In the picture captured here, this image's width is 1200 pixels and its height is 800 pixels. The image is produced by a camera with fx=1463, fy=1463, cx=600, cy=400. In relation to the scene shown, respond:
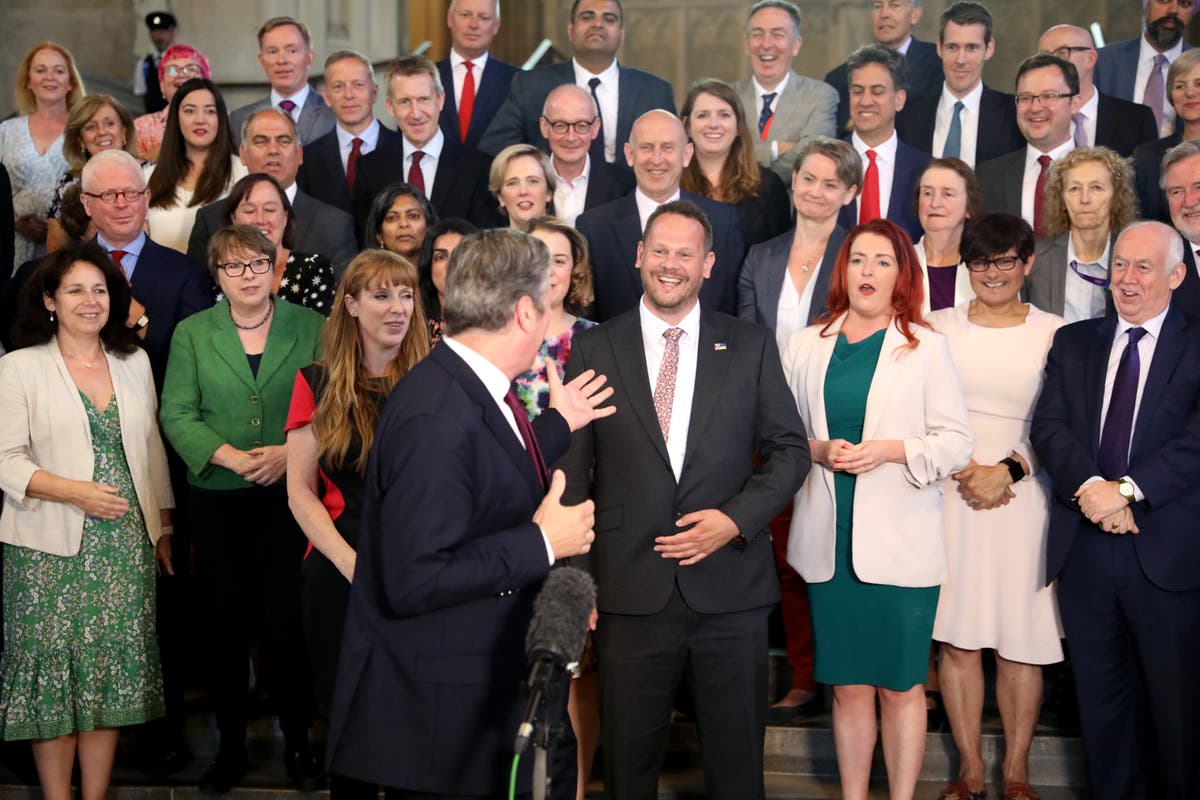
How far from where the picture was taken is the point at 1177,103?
5.75 metres

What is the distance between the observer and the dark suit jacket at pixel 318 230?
5449 millimetres

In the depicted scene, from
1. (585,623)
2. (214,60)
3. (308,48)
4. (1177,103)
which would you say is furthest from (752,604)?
(214,60)

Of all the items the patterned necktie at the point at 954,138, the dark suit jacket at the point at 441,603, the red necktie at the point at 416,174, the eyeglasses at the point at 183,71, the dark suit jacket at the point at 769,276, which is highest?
the eyeglasses at the point at 183,71

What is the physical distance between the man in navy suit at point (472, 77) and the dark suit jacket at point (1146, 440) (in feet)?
10.7

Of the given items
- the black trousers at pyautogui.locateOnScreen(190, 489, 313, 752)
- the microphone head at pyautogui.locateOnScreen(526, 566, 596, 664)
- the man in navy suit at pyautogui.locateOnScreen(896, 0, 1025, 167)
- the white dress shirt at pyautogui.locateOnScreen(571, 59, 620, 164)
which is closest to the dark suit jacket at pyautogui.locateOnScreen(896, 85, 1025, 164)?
the man in navy suit at pyautogui.locateOnScreen(896, 0, 1025, 167)

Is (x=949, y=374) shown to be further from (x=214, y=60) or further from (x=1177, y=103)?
(x=214, y=60)

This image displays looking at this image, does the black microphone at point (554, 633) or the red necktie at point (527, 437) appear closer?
the black microphone at point (554, 633)

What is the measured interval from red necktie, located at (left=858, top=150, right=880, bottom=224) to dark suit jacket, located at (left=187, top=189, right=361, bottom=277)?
2.00 m

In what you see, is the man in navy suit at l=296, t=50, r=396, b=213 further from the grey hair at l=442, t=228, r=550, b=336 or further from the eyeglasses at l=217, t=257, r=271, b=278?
the grey hair at l=442, t=228, r=550, b=336

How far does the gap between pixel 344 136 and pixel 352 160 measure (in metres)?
0.13

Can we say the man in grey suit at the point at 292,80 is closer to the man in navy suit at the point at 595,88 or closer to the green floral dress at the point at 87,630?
the man in navy suit at the point at 595,88

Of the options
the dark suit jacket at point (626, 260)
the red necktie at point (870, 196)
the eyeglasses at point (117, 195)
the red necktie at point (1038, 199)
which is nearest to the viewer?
the eyeglasses at point (117, 195)

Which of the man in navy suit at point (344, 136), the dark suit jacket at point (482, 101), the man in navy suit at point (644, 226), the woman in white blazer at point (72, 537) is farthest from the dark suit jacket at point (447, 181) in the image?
the woman in white blazer at point (72, 537)

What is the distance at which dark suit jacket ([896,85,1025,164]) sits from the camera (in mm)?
6242
